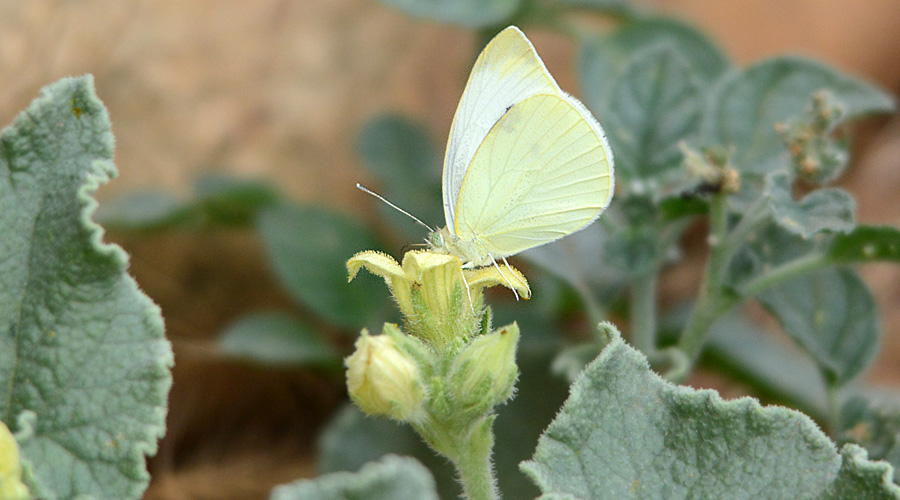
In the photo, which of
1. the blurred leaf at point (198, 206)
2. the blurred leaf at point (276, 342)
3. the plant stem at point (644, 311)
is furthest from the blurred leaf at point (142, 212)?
the plant stem at point (644, 311)

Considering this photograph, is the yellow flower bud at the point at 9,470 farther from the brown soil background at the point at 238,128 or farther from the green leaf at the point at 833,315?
the green leaf at the point at 833,315

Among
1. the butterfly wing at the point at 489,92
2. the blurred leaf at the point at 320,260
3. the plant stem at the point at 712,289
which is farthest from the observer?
the blurred leaf at the point at 320,260

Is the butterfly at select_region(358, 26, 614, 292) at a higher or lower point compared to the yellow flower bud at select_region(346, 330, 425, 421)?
higher

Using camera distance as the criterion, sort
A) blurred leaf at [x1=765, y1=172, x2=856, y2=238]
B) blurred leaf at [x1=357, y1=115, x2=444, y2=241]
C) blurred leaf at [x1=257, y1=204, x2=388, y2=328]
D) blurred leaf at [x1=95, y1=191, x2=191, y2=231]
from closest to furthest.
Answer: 1. blurred leaf at [x1=765, y1=172, x2=856, y2=238]
2. blurred leaf at [x1=95, y1=191, x2=191, y2=231]
3. blurred leaf at [x1=257, y1=204, x2=388, y2=328]
4. blurred leaf at [x1=357, y1=115, x2=444, y2=241]

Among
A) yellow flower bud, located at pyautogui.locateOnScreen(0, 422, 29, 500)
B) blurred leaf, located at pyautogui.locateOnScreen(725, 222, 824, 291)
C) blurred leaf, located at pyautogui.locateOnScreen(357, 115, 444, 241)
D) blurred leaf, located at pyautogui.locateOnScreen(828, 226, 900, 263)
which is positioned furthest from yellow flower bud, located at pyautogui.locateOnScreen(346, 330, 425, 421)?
blurred leaf, located at pyautogui.locateOnScreen(357, 115, 444, 241)

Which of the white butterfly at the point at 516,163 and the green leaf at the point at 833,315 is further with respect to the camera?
the green leaf at the point at 833,315

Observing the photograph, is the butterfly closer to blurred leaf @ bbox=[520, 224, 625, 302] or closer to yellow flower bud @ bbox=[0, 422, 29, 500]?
blurred leaf @ bbox=[520, 224, 625, 302]

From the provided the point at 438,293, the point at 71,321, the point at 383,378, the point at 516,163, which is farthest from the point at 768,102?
the point at 71,321

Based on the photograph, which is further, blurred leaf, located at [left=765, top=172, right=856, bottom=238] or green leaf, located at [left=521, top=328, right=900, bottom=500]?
blurred leaf, located at [left=765, top=172, right=856, bottom=238]
